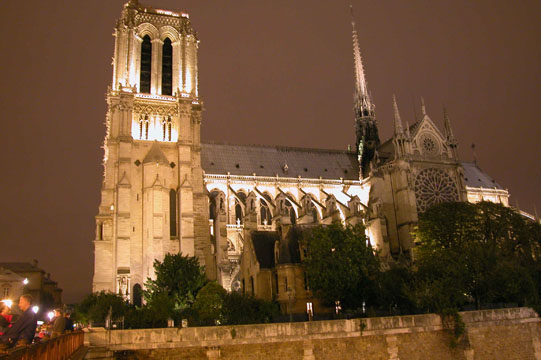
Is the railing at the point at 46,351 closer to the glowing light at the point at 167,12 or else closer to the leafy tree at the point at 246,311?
the leafy tree at the point at 246,311

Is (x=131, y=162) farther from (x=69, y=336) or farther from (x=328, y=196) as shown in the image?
(x=69, y=336)

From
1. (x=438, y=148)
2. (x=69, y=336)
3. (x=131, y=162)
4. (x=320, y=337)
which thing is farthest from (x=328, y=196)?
(x=69, y=336)

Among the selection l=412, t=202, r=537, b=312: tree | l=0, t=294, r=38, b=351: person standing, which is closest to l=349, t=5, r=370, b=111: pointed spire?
l=412, t=202, r=537, b=312: tree

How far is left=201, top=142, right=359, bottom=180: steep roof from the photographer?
5331cm

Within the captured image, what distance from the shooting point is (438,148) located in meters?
55.2

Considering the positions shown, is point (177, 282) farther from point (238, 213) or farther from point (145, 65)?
point (145, 65)

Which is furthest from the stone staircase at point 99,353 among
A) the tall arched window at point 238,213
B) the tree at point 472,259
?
the tall arched window at point 238,213

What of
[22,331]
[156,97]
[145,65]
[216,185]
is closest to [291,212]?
[216,185]

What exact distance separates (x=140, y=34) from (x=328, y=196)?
2501 centimetres

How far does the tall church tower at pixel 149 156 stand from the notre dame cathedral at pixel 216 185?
97mm

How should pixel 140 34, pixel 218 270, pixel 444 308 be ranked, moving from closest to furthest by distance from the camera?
pixel 444 308, pixel 218 270, pixel 140 34

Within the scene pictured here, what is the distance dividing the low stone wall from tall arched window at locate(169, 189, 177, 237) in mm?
21607

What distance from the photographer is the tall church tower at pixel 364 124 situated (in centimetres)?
6138

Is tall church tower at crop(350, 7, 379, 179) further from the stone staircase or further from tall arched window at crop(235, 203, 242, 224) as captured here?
the stone staircase
